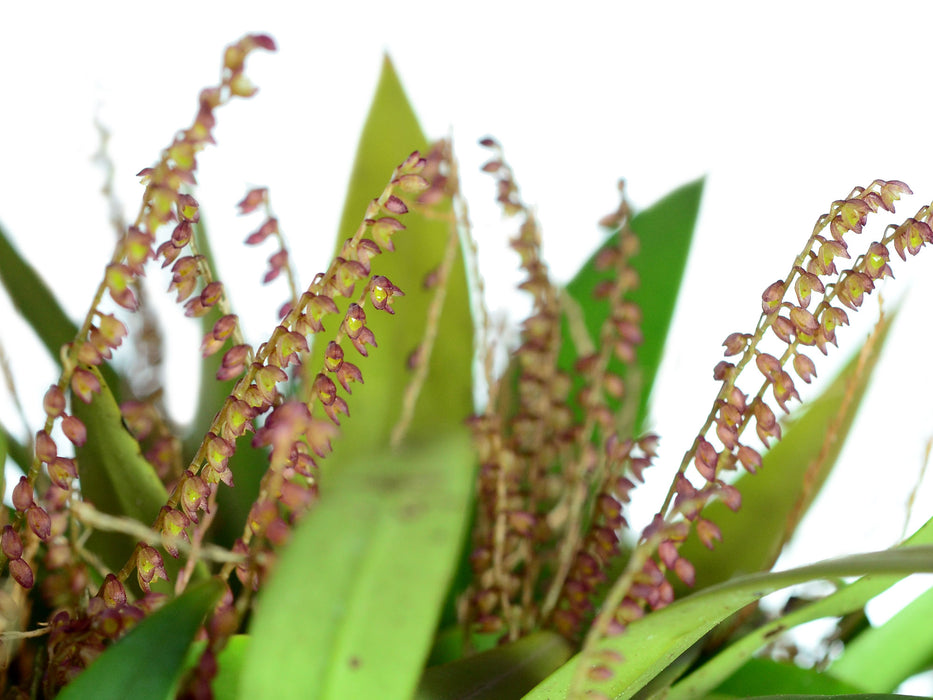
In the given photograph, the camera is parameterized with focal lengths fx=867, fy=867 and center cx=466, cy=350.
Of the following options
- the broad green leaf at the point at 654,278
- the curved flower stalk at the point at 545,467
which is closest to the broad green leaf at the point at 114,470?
the curved flower stalk at the point at 545,467

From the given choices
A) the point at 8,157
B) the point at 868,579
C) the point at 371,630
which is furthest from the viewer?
the point at 8,157

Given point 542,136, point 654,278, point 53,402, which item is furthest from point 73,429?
point 542,136

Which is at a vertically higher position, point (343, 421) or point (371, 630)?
point (343, 421)

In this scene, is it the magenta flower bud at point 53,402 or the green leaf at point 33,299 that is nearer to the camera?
the magenta flower bud at point 53,402

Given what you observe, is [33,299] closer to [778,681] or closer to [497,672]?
[497,672]

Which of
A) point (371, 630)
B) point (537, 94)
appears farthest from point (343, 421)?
point (537, 94)

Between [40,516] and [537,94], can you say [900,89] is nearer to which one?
[537,94]

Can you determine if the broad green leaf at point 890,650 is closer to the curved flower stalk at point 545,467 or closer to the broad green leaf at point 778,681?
the broad green leaf at point 778,681
